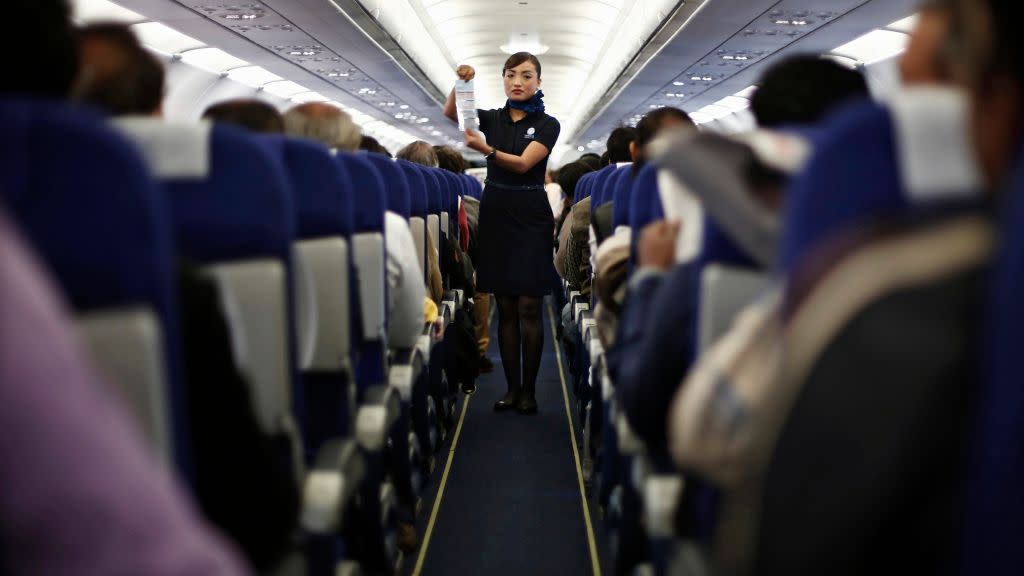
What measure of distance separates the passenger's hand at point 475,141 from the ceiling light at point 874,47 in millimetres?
9121

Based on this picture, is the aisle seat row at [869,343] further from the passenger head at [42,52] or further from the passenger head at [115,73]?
the passenger head at [115,73]

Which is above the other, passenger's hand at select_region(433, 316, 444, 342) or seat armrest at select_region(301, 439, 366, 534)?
passenger's hand at select_region(433, 316, 444, 342)

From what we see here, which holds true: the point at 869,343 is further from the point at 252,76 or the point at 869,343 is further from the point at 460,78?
the point at 252,76

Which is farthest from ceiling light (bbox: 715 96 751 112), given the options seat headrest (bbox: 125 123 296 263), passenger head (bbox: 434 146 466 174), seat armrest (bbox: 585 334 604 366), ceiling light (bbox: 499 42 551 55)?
seat headrest (bbox: 125 123 296 263)

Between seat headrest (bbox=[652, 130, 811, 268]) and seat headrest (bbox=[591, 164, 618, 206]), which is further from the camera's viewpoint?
seat headrest (bbox=[591, 164, 618, 206])

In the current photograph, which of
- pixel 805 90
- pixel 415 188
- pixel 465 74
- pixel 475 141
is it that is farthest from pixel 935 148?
pixel 475 141

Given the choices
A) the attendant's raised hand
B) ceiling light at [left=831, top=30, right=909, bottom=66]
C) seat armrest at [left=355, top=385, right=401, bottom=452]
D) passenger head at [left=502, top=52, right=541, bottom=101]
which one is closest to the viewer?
seat armrest at [left=355, top=385, right=401, bottom=452]

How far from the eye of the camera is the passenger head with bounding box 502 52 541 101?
16.5 ft

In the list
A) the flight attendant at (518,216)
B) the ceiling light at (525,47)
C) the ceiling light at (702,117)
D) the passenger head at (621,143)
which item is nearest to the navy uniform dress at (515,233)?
the flight attendant at (518,216)

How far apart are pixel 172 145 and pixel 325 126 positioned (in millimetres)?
1627

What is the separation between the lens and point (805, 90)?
1.87 metres

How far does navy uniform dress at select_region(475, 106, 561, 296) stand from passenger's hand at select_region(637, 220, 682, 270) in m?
3.16

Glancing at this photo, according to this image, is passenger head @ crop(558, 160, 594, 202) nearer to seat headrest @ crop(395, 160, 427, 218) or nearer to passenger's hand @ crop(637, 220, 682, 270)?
seat headrest @ crop(395, 160, 427, 218)

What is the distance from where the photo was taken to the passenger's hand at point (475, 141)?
4.78m
